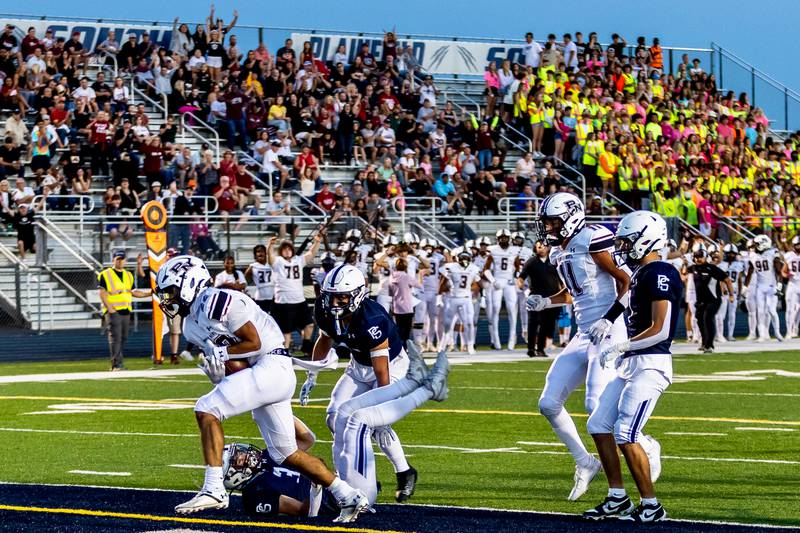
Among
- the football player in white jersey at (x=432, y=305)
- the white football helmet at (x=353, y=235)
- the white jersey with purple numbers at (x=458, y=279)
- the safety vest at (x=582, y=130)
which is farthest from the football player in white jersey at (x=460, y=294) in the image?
the safety vest at (x=582, y=130)

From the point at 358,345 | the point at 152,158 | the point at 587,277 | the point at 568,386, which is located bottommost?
the point at 568,386

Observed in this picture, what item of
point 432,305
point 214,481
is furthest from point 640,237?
point 432,305

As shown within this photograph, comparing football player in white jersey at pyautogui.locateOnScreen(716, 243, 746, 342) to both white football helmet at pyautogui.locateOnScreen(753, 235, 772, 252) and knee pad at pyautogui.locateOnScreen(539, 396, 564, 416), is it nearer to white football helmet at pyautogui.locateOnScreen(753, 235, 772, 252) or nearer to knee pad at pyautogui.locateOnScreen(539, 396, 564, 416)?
white football helmet at pyautogui.locateOnScreen(753, 235, 772, 252)

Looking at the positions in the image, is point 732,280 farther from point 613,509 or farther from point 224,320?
point 224,320

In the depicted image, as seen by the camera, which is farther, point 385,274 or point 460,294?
point 460,294

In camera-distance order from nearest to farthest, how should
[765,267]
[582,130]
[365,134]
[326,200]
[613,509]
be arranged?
[613,509], [765,267], [326,200], [365,134], [582,130]

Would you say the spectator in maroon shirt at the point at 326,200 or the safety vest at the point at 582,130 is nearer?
the spectator in maroon shirt at the point at 326,200

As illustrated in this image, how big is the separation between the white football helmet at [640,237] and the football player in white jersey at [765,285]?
1848 centimetres

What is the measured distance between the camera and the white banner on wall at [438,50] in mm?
37281

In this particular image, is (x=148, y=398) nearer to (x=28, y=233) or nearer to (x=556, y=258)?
(x=556, y=258)

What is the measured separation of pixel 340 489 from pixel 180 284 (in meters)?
1.54

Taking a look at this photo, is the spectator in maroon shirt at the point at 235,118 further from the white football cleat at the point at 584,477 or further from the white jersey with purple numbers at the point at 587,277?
the white football cleat at the point at 584,477

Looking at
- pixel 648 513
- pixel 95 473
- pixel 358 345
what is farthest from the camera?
pixel 95 473

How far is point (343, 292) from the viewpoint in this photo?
9102 mm
